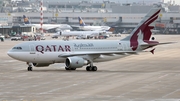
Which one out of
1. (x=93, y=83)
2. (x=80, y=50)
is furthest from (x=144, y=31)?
(x=93, y=83)

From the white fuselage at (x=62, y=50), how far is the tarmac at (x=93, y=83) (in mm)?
1502

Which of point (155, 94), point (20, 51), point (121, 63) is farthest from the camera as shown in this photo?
point (121, 63)

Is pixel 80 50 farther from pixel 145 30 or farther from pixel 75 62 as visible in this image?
pixel 145 30

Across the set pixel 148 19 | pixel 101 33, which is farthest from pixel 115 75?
pixel 101 33

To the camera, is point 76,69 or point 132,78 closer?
point 132,78

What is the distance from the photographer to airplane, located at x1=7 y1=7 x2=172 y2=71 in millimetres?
58812

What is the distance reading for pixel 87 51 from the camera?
61.8 m

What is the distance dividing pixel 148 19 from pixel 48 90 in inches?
965

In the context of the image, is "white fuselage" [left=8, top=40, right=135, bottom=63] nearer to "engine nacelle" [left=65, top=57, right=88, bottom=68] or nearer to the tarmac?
"engine nacelle" [left=65, top=57, right=88, bottom=68]

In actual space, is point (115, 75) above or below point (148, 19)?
below

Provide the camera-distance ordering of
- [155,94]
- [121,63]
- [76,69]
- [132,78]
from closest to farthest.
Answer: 1. [155,94]
2. [132,78]
3. [76,69]
4. [121,63]

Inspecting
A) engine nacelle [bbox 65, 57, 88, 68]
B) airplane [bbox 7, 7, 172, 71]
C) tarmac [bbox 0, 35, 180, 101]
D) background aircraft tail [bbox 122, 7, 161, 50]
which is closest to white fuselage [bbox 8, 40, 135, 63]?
airplane [bbox 7, 7, 172, 71]

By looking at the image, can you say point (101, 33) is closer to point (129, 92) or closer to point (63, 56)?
point (63, 56)

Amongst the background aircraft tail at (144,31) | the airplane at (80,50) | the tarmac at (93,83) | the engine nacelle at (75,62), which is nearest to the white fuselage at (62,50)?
the airplane at (80,50)
